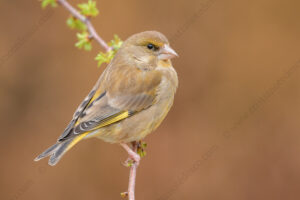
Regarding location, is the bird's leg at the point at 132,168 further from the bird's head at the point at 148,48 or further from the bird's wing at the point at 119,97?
the bird's head at the point at 148,48

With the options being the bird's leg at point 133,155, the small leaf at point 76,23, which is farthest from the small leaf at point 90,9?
the bird's leg at point 133,155

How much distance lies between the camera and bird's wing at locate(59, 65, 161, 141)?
4.85m

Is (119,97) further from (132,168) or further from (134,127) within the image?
(132,168)

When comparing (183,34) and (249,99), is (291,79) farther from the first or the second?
(183,34)

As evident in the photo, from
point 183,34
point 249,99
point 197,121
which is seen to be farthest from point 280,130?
point 183,34

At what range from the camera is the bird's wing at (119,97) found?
4.85 metres

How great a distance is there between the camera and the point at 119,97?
494 centimetres

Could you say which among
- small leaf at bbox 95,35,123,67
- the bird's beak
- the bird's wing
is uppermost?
the bird's beak

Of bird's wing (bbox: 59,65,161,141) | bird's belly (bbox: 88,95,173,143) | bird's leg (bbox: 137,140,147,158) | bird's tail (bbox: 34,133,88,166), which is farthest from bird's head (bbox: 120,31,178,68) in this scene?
bird's tail (bbox: 34,133,88,166)

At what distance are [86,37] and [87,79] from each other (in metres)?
2.38

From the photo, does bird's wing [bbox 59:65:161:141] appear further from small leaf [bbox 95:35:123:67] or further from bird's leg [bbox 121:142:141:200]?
bird's leg [bbox 121:142:141:200]

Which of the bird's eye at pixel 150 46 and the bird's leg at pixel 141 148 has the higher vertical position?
the bird's eye at pixel 150 46

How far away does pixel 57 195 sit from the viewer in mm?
7125

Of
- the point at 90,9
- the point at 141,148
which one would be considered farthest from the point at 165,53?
the point at 141,148
